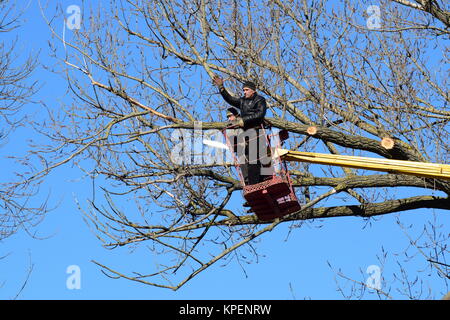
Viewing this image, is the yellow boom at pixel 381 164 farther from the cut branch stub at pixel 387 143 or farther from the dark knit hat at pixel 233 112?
the cut branch stub at pixel 387 143

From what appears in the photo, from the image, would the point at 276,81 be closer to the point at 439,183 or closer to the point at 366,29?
the point at 366,29

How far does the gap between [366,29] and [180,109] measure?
3.25m

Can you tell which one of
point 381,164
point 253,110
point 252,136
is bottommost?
point 381,164

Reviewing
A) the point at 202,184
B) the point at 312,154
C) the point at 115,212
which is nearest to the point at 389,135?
the point at 312,154

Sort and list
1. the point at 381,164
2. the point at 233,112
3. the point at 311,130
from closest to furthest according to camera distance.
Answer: the point at 381,164 < the point at 233,112 < the point at 311,130

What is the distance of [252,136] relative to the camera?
34.6ft

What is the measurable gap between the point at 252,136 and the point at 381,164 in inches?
64.9

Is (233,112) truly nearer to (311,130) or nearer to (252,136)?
(252,136)

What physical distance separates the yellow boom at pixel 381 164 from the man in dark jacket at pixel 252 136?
0.27m

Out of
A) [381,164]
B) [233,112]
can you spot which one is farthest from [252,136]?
[381,164]

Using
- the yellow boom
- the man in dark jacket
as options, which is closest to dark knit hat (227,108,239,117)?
the man in dark jacket

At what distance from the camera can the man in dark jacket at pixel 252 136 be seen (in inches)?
411

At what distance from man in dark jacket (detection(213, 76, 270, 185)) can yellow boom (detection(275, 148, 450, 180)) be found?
27cm

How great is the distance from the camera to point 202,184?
42.8ft
